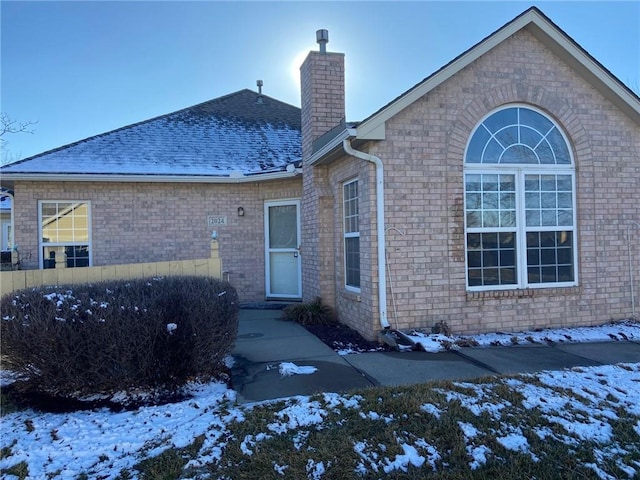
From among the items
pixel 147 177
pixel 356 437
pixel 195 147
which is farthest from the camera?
pixel 195 147

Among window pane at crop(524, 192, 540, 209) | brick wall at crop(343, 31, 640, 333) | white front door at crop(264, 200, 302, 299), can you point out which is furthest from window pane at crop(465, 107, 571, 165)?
white front door at crop(264, 200, 302, 299)

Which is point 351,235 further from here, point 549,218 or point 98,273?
point 98,273

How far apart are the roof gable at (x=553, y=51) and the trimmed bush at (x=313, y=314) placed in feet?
11.7

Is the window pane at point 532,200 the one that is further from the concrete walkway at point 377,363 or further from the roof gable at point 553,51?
the concrete walkway at point 377,363

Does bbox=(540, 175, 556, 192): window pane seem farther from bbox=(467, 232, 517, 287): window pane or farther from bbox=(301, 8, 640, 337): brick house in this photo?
bbox=(467, 232, 517, 287): window pane

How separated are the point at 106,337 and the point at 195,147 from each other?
8183 millimetres

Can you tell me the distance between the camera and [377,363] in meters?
5.98

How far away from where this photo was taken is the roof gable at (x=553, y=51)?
271 inches

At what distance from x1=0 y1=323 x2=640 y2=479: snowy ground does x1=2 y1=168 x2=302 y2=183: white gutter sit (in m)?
6.25

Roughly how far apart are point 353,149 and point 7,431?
5446 millimetres

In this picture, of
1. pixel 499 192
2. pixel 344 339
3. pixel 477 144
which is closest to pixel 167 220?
pixel 344 339

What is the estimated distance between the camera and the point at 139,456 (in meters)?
3.63

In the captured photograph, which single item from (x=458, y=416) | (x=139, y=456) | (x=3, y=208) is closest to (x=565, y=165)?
(x=458, y=416)

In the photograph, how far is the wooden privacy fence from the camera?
223 inches
